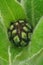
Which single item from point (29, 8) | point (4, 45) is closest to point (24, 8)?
point (29, 8)

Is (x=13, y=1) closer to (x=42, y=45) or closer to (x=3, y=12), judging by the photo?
(x=3, y=12)

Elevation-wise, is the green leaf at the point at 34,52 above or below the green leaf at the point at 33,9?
below

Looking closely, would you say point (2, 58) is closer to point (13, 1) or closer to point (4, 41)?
point (4, 41)

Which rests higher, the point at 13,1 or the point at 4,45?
the point at 13,1

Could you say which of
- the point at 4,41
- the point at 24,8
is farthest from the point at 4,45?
the point at 24,8

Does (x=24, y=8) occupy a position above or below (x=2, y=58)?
above

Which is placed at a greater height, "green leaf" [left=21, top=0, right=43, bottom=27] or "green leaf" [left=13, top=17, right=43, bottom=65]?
"green leaf" [left=21, top=0, right=43, bottom=27]
